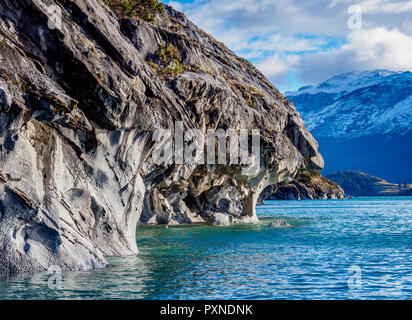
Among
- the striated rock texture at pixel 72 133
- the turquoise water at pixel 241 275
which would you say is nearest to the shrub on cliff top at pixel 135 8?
the striated rock texture at pixel 72 133

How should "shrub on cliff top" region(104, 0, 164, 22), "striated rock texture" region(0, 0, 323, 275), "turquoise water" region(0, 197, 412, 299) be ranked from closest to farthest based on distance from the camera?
"turquoise water" region(0, 197, 412, 299) < "striated rock texture" region(0, 0, 323, 275) < "shrub on cliff top" region(104, 0, 164, 22)

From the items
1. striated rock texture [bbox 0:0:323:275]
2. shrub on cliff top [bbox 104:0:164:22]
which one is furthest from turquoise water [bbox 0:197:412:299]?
shrub on cliff top [bbox 104:0:164:22]

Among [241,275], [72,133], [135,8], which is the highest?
[135,8]

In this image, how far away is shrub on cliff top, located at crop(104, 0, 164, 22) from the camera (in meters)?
58.4

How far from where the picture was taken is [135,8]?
63.1 meters

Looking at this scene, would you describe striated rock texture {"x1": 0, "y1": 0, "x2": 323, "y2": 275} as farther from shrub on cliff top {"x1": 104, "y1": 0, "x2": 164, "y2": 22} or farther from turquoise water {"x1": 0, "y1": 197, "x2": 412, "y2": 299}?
shrub on cliff top {"x1": 104, "y1": 0, "x2": 164, "y2": 22}

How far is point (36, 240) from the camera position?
72.7 feet

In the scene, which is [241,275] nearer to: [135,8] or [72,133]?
[72,133]

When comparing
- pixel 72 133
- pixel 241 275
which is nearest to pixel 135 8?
pixel 72 133

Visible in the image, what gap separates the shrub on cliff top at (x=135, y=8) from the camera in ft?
192

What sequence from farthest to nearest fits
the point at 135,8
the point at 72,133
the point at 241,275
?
1. the point at 135,8
2. the point at 72,133
3. the point at 241,275

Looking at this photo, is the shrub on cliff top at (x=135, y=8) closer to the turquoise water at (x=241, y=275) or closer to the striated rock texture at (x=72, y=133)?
the striated rock texture at (x=72, y=133)
